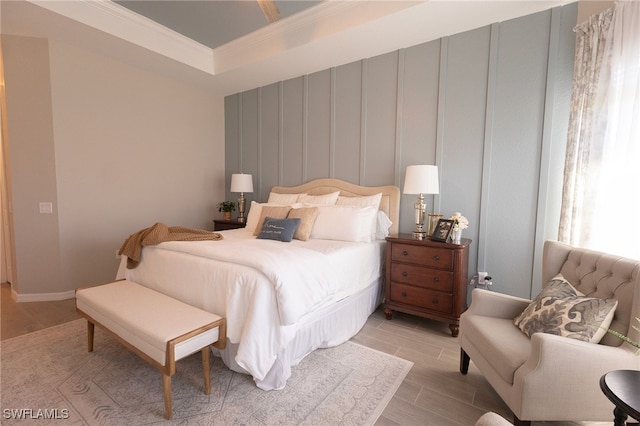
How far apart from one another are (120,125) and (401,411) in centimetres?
434

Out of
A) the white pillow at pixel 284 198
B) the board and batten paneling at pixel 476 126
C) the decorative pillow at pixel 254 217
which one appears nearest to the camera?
the board and batten paneling at pixel 476 126

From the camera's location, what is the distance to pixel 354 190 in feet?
12.1

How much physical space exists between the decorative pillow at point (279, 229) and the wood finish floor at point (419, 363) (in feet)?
3.72

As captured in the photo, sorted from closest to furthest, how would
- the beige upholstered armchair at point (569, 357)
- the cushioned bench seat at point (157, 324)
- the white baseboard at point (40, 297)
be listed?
1. the beige upholstered armchair at point (569, 357)
2. the cushioned bench seat at point (157, 324)
3. the white baseboard at point (40, 297)

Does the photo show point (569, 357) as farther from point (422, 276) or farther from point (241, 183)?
point (241, 183)

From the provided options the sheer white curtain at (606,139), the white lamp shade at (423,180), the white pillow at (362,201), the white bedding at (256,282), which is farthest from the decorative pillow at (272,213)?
the sheer white curtain at (606,139)

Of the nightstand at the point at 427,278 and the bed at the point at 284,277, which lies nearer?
the bed at the point at 284,277

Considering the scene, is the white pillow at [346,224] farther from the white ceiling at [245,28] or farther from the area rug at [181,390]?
the white ceiling at [245,28]

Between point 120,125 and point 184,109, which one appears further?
point 184,109

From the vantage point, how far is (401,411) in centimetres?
176

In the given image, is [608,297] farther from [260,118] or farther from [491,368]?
[260,118]

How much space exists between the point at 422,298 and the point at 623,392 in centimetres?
178

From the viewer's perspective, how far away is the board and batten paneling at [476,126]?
264cm

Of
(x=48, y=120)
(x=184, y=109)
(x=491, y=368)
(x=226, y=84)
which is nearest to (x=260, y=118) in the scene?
(x=226, y=84)
